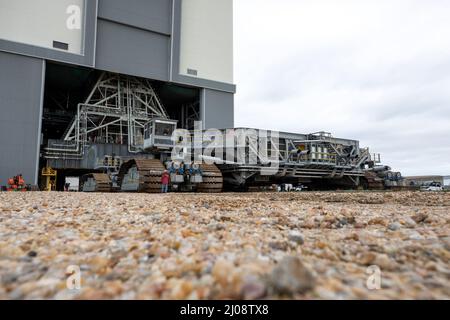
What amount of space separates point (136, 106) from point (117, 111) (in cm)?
263

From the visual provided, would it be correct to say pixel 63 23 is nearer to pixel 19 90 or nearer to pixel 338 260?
pixel 19 90

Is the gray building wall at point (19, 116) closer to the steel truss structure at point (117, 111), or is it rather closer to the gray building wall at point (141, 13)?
the steel truss structure at point (117, 111)

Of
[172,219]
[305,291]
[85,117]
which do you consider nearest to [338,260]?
[305,291]

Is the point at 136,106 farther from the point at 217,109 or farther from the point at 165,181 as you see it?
the point at 165,181

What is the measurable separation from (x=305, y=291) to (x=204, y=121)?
31.4 m

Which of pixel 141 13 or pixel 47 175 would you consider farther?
pixel 141 13

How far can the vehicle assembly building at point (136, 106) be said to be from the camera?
55.8 feet

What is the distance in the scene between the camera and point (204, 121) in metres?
32.2

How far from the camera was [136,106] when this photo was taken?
1414 inches

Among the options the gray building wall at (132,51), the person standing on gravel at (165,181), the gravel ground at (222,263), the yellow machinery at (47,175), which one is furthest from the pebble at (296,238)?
the gray building wall at (132,51)

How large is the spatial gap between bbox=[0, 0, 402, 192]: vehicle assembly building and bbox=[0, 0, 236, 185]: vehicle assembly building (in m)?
0.10

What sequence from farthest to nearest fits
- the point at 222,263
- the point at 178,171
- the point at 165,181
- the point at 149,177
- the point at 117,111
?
the point at 117,111
the point at 178,171
the point at 149,177
the point at 165,181
the point at 222,263

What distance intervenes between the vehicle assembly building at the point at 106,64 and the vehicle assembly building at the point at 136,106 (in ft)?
0.33

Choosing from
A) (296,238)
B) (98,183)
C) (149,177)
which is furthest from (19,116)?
(296,238)
